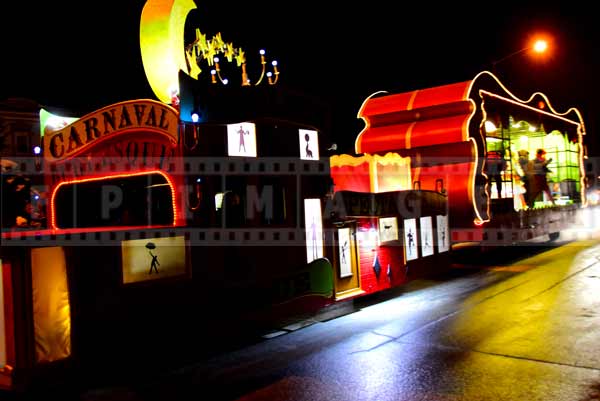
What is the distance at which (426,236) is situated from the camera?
10258 millimetres

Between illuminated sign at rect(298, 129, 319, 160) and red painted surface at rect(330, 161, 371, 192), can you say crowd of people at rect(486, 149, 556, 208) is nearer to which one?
red painted surface at rect(330, 161, 371, 192)

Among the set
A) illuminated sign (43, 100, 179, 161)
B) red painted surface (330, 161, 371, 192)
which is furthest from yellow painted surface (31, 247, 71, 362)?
red painted surface (330, 161, 371, 192)

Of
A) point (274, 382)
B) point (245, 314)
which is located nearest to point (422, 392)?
point (274, 382)

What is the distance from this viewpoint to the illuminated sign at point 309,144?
7.47 m

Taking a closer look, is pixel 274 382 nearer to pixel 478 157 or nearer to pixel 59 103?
pixel 478 157

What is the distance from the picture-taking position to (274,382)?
525cm

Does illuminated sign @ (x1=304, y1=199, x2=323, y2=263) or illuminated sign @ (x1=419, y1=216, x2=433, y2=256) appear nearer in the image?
illuminated sign @ (x1=304, y1=199, x2=323, y2=263)

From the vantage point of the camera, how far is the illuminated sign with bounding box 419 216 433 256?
33.2 ft

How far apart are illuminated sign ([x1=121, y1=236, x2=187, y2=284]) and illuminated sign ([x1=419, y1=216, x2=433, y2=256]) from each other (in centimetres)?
553

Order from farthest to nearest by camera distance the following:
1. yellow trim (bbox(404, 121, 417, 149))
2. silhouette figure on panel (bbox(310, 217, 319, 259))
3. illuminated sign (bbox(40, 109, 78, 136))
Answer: yellow trim (bbox(404, 121, 417, 149)) < illuminated sign (bbox(40, 109, 78, 136)) < silhouette figure on panel (bbox(310, 217, 319, 259))

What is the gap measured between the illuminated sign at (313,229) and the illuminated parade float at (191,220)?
0.02 m

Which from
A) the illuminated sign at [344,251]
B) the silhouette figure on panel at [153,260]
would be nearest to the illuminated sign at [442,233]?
the illuminated sign at [344,251]

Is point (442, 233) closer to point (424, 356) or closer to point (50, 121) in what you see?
point (424, 356)

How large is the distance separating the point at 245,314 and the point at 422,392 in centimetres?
269
